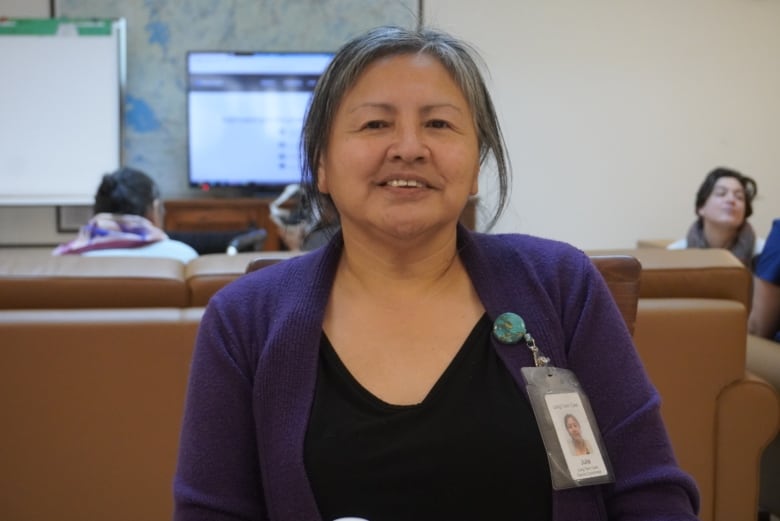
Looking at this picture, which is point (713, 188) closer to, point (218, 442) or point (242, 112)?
point (242, 112)

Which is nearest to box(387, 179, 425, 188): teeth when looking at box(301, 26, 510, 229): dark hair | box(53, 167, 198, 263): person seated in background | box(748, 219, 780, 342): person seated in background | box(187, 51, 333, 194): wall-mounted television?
box(301, 26, 510, 229): dark hair

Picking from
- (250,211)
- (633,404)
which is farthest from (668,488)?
(250,211)

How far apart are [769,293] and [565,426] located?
Answer: 6.26ft

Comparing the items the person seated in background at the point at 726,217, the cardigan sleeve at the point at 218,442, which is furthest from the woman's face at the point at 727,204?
the cardigan sleeve at the point at 218,442

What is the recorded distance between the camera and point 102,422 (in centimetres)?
203

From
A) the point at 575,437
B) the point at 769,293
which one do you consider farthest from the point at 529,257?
the point at 769,293

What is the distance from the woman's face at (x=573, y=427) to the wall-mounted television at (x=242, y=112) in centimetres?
479

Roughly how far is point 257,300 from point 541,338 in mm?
415

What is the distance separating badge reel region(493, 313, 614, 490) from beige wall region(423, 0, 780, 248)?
4.94 metres

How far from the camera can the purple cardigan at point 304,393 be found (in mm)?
1177

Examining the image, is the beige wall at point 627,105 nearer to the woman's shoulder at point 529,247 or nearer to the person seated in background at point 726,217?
the person seated in background at point 726,217

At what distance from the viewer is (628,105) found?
6.21 metres

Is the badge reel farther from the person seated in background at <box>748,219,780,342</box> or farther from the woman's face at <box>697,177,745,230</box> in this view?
the woman's face at <box>697,177,745,230</box>

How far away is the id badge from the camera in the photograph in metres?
1.17
